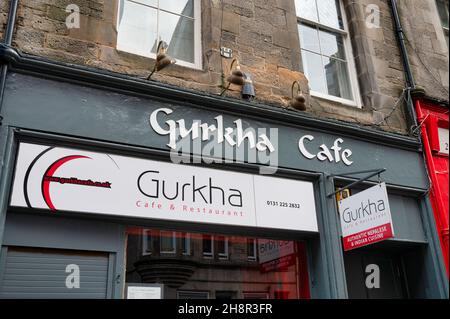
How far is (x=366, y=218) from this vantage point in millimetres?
5332

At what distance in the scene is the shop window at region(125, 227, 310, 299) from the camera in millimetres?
4780

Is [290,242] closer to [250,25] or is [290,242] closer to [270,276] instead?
[270,276]

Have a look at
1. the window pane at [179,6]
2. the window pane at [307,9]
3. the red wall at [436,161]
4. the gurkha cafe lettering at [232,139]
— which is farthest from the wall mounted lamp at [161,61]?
the red wall at [436,161]

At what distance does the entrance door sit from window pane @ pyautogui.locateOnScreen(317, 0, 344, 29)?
3664 millimetres

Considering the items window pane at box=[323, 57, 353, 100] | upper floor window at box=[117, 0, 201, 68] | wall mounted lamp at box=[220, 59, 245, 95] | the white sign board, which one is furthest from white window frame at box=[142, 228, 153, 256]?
the white sign board

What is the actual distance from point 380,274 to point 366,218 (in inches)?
60.2

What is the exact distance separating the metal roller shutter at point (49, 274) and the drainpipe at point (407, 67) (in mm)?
5096

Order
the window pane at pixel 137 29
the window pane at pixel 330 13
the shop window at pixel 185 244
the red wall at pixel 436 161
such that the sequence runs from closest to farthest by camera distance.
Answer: the shop window at pixel 185 244 < the window pane at pixel 137 29 < the red wall at pixel 436 161 < the window pane at pixel 330 13

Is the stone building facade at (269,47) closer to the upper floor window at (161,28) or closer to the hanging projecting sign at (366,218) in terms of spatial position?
the upper floor window at (161,28)

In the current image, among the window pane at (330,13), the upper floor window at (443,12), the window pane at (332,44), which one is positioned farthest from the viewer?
the upper floor window at (443,12)

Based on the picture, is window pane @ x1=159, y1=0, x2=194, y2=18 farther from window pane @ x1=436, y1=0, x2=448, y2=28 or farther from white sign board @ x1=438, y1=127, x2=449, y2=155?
window pane @ x1=436, y1=0, x2=448, y2=28

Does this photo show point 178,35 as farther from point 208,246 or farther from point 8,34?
point 208,246

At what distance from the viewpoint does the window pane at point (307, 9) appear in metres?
7.17

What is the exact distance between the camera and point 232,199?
5.27 meters
